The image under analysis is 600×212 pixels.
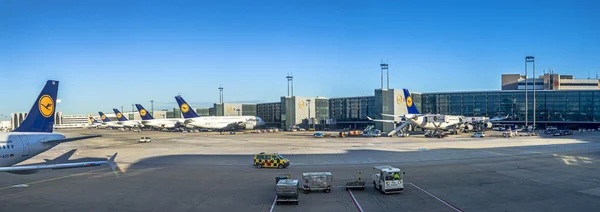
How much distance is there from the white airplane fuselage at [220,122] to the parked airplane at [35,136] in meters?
86.6

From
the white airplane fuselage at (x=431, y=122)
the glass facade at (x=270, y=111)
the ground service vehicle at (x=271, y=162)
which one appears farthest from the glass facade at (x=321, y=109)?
the ground service vehicle at (x=271, y=162)

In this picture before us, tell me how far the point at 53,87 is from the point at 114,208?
14771mm

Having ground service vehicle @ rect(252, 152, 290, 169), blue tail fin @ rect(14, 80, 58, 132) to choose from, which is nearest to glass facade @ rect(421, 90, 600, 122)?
ground service vehicle @ rect(252, 152, 290, 169)

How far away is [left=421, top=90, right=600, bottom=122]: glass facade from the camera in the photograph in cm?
11044

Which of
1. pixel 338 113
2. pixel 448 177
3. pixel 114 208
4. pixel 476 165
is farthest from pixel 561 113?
pixel 114 208

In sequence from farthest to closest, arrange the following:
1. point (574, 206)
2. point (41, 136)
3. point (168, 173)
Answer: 1. point (168, 173)
2. point (41, 136)
3. point (574, 206)

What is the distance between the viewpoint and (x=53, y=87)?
101 ft

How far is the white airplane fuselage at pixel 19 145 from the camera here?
26.2 m

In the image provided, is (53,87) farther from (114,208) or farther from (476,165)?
(476,165)

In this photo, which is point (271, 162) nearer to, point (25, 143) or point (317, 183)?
point (317, 183)

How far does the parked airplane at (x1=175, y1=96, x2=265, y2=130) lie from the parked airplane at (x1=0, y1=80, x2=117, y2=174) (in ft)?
278

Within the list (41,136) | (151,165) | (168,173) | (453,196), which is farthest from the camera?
(151,165)

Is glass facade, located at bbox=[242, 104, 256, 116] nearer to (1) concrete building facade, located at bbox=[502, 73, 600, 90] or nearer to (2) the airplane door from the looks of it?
(1) concrete building facade, located at bbox=[502, 73, 600, 90]

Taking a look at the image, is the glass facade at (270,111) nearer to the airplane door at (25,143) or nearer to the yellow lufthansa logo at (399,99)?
the yellow lufthansa logo at (399,99)
